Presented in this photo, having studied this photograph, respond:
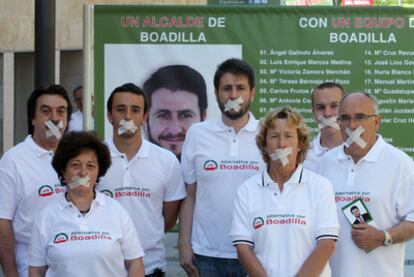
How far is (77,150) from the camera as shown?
16.9 feet

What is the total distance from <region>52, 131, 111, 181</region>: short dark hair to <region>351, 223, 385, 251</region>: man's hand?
5.07 ft

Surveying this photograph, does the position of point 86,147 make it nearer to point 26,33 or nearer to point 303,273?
point 303,273

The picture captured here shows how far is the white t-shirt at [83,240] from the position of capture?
4.96 m

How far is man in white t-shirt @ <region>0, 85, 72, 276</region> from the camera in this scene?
5477 mm

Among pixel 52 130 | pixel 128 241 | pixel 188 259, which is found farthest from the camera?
pixel 188 259

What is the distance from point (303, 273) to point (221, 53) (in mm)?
3560

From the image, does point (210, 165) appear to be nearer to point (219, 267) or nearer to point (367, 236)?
point (219, 267)

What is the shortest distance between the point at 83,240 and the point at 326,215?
1381 millimetres

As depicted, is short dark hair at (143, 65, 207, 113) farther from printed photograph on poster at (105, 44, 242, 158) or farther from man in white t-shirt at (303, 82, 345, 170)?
man in white t-shirt at (303, 82, 345, 170)

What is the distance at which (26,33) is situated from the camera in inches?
582

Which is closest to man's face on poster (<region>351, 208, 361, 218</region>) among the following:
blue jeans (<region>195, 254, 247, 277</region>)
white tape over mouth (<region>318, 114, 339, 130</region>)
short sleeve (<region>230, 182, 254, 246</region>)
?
short sleeve (<region>230, 182, 254, 246</region>)

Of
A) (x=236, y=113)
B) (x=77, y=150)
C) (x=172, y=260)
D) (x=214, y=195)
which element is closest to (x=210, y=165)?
(x=214, y=195)

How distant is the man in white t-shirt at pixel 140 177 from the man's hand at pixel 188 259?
15 centimetres

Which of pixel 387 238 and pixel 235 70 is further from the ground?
pixel 235 70
